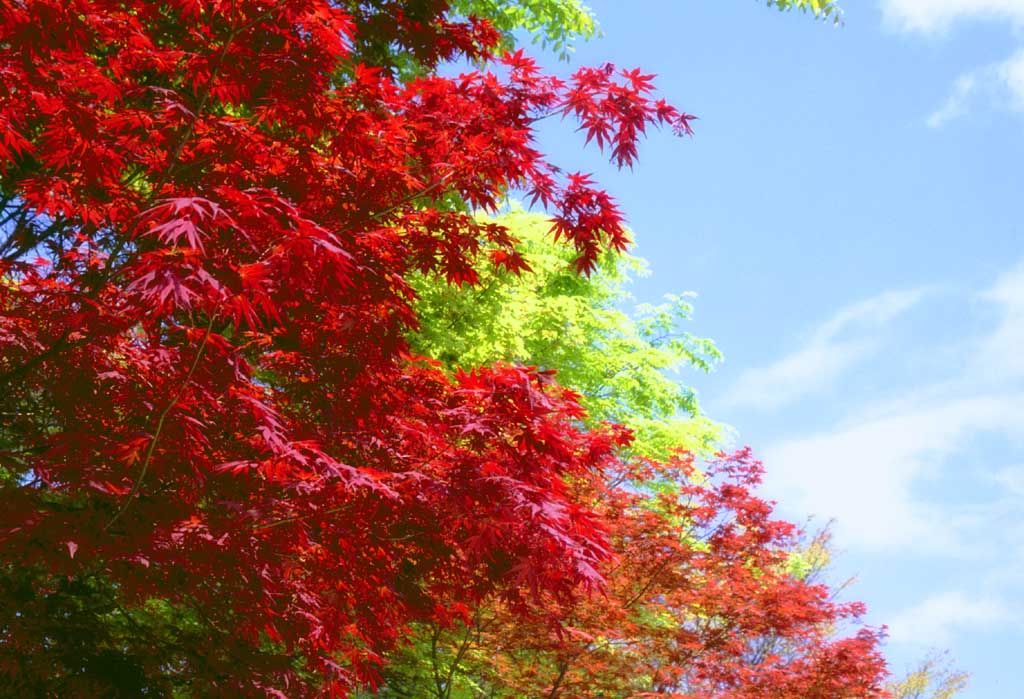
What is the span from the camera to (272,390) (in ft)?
19.7

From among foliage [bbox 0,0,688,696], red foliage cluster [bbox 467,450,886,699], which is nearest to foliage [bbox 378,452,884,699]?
red foliage cluster [bbox 467,450,886,699]

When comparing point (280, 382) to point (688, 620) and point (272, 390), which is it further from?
point (688, 620)

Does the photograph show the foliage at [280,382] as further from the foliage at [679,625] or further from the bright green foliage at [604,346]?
the bright green foliage at [604,346]

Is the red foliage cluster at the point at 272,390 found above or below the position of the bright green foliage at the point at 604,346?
below

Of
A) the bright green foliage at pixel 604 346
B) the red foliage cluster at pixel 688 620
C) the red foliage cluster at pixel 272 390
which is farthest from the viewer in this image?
the bright green foliage at pixel 604 346

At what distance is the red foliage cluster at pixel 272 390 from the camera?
14.9 feet

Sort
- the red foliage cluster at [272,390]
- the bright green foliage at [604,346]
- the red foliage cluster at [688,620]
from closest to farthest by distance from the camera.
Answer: the red foliage cluster at [272,390] < the red foliage cluster at [688,620] < the bright green foliage at [604,346]

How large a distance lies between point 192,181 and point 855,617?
7267mm

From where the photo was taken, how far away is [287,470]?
4645mm

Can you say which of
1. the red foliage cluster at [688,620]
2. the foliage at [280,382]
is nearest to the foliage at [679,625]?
the red foliage cluster at [688,620]

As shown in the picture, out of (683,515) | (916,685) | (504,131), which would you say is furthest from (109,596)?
(916,685)

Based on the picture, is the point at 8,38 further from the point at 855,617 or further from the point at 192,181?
the point at 855,617

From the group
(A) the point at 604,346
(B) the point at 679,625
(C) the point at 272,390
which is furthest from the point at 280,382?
(A) the point at 604,346

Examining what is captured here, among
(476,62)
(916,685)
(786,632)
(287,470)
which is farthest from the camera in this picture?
(916,685)
